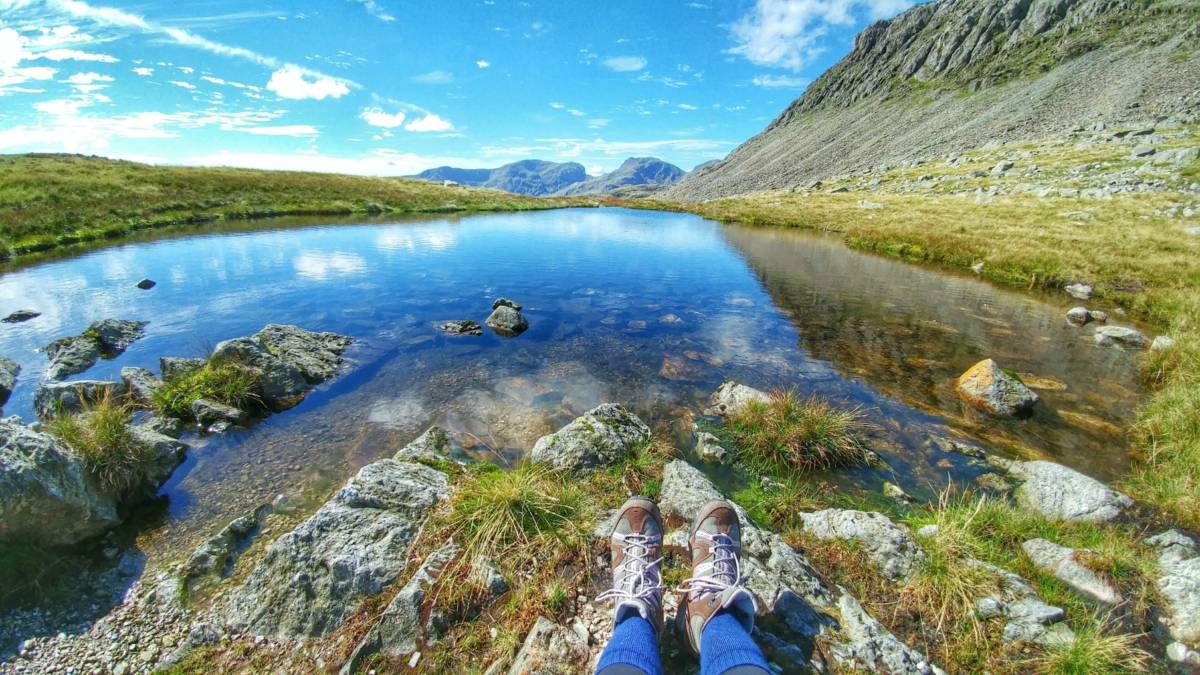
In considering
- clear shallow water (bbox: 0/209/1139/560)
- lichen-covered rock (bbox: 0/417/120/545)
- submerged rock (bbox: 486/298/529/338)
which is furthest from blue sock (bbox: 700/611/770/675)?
submerged rock (bbox: 486/298/529/338)

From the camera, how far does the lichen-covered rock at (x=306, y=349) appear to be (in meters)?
12.5

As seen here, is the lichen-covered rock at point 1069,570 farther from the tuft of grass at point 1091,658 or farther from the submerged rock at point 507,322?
the submerged rock at point 507,322

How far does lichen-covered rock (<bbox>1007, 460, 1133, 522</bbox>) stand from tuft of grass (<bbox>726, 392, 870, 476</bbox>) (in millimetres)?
2613

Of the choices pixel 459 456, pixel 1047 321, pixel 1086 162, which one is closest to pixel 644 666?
pixel 459 456

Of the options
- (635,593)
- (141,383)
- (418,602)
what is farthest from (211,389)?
(635,593)

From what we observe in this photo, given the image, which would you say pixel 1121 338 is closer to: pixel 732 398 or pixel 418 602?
Answer: pixel 732 398

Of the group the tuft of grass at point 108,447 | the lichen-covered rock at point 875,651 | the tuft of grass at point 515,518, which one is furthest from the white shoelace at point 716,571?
the tuft of grass at point 108,447

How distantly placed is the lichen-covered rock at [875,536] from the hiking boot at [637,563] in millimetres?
3019

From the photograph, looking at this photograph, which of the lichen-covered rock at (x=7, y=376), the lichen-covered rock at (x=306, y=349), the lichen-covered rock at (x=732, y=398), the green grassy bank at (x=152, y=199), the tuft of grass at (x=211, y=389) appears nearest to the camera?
the tuft of grass at (x=211, y=389)

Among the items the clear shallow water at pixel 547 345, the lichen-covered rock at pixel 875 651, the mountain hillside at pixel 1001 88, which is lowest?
the clear shallow water at pixel 547 345

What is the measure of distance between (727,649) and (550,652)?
1605 millimetres

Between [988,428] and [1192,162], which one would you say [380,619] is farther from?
[1192,162]

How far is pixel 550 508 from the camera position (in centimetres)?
584

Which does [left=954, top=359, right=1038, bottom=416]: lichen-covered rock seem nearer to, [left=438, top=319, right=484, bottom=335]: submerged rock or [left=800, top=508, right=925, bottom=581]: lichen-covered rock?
[left=800, top=508, right=925, bottom=581]: lichen-covered rock
